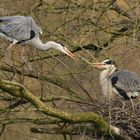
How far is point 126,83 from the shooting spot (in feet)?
22.3

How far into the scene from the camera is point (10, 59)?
5230 mm

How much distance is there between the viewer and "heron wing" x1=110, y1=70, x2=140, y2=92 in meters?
6.76

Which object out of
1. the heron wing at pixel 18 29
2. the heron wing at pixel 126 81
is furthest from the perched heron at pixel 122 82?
the heron wing at pixel 18 29

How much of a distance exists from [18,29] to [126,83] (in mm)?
1558

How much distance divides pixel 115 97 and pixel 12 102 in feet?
6.40

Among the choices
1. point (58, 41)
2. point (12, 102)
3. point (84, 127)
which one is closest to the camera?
point (84, 127)

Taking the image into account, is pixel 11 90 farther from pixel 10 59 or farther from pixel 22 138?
pixel 22 138

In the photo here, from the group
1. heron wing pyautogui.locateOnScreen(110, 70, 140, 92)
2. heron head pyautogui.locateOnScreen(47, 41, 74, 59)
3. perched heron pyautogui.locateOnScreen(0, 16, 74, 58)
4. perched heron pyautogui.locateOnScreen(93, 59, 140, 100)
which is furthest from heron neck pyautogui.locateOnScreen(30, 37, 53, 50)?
heron wing pyautogui.locateOnScreen(110, 70, 140, 92)

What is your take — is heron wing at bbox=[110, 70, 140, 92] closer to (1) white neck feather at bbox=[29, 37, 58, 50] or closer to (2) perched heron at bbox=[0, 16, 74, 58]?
(2) perched heron at bbox=[0, 16, 74, 58]

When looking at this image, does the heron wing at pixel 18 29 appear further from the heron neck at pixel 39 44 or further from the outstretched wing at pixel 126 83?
the outstretched wing at pixel 126 83

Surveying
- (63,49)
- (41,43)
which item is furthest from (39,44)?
(63,49)

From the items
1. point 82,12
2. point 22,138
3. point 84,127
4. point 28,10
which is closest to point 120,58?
point 82,12

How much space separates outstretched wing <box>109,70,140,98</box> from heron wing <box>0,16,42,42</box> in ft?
3.83

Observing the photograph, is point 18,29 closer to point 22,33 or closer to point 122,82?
point 22,33
